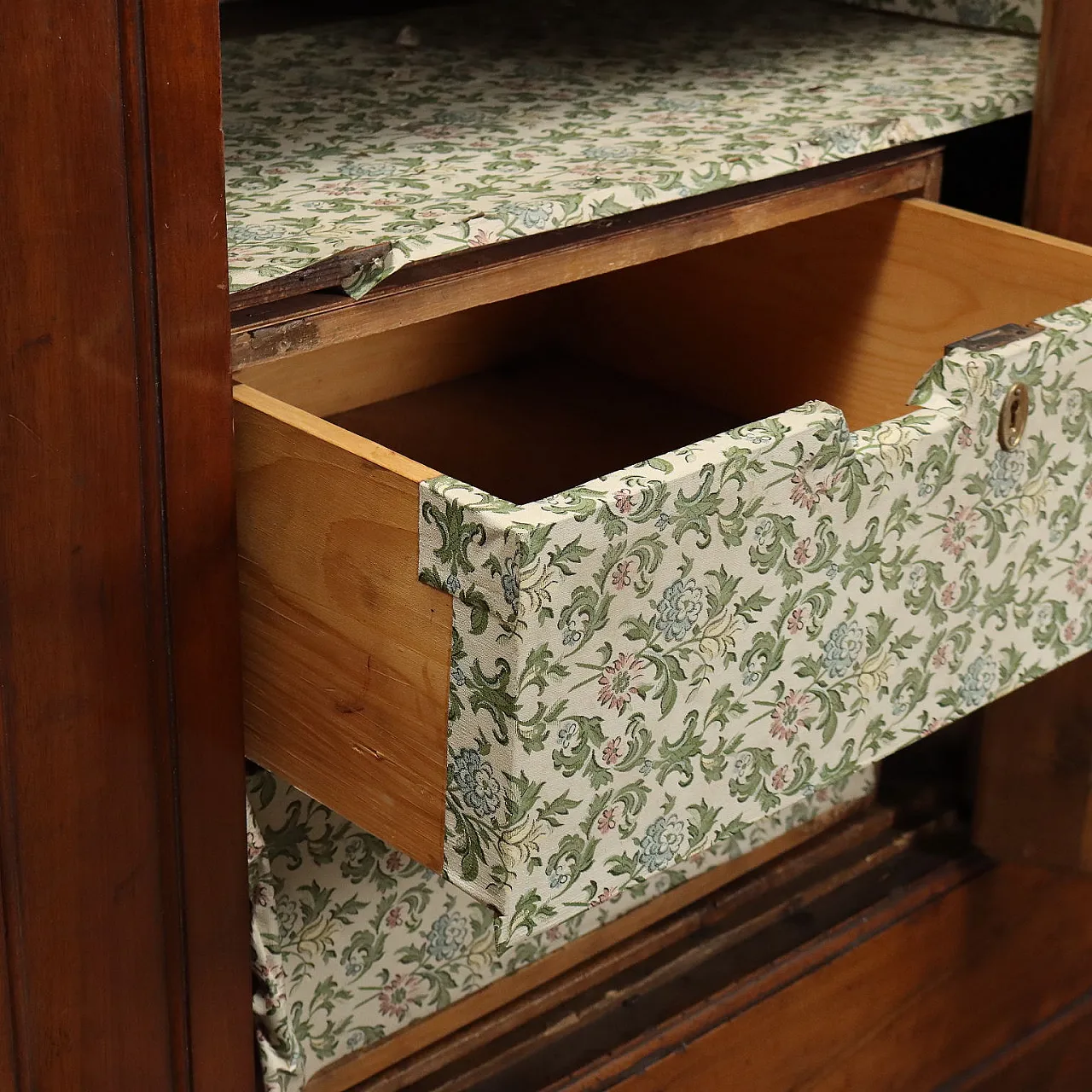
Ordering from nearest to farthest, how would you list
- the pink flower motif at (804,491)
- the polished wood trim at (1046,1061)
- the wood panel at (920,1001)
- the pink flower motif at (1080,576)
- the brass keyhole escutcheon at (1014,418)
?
the pink flower motif at (804,491) → the brass keyhole escutcheon at (1014,418) → the pink flower motif at (1080,576) → the wood panel at (920,1001) → the polished wood trim at (1046,1061)

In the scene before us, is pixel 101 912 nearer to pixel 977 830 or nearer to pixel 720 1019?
pixel 720 1019

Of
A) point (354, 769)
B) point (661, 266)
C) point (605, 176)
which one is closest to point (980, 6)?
point (661, 266)

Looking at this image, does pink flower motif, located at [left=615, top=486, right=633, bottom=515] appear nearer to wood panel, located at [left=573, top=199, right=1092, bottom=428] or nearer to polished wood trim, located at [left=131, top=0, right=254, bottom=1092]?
polished wood trim, located at [left=131, top=0, right=254, bottom=1092]

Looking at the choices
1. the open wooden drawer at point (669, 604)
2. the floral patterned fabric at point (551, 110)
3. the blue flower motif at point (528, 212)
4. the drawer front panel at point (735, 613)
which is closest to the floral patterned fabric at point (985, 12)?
the floral patterned fabric at point (551, 110)

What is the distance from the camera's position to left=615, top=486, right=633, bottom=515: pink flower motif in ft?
2.08

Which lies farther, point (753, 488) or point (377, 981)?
point (377, 981)

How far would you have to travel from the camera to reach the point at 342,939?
38.4 inches

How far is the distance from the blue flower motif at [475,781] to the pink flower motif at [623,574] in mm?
88

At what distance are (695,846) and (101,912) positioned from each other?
0.28m

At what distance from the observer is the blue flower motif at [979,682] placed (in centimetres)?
88

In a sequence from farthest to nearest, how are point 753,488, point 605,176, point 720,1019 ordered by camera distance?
point 720,1019 < point 605,176 < point 753,488

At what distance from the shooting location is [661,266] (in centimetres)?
122

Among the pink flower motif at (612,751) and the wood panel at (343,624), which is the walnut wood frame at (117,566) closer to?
the wood panel at (343,624)

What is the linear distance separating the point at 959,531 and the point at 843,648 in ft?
0.30
